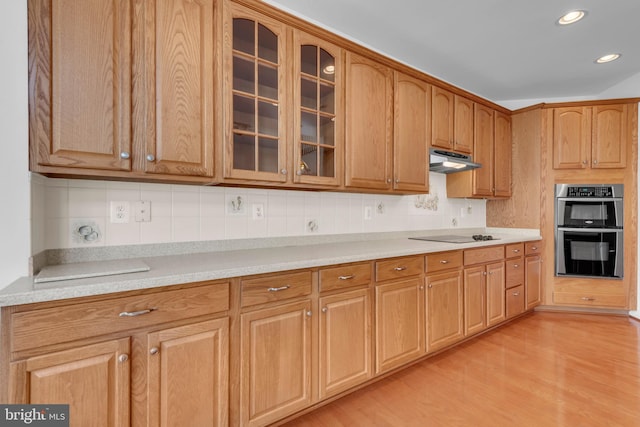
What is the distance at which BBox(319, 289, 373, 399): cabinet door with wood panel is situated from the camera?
5.35 feet

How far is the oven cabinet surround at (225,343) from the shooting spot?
101cm

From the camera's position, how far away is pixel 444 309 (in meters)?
2.28

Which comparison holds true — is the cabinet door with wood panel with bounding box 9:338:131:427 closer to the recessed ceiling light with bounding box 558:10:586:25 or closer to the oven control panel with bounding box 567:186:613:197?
the recessed ceiling light with bounding box 558:10:586:25

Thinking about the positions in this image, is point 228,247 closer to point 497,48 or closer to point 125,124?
point 125,124

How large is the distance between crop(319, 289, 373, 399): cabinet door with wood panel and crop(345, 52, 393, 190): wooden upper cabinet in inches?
31.5

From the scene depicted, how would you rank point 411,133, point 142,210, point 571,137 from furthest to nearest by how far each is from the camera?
point 571,137 → point 411,133 → point 142,210

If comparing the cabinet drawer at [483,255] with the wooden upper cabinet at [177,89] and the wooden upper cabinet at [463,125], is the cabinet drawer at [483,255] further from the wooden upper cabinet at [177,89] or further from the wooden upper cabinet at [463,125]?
the wooden upper cabinet at [177,89]

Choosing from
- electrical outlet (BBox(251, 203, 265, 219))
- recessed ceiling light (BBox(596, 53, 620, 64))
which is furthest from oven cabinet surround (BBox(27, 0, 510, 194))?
recessed ceiling light (BBox(596, 53, 620, 64))

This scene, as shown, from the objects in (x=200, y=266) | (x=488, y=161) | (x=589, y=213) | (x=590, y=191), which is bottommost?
(x=200, y=266)

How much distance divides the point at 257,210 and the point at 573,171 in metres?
3.45

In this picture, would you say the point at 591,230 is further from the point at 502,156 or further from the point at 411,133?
→ the point at 411,133

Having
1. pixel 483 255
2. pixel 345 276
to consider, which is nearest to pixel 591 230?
pixel 483 255

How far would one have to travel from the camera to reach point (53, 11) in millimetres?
1198

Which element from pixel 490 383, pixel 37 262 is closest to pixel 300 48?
pixel 37 262
